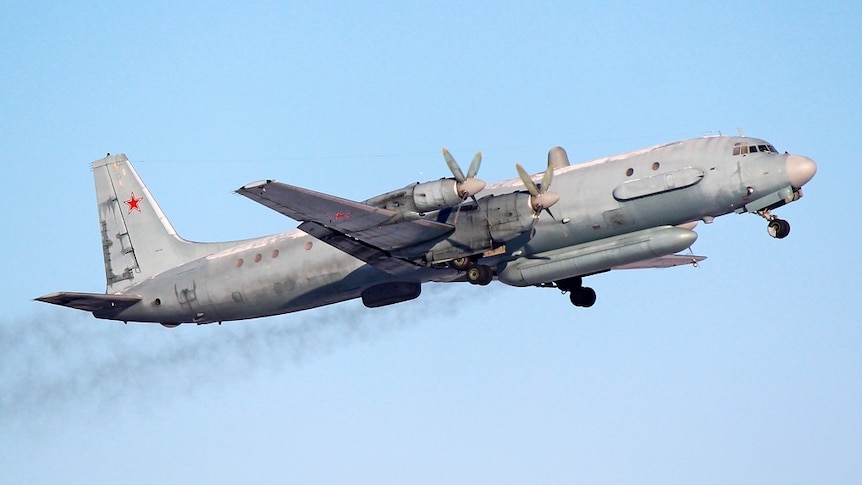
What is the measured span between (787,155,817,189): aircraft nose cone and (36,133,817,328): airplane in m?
0.04

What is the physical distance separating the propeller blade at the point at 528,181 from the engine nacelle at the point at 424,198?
6.44ft

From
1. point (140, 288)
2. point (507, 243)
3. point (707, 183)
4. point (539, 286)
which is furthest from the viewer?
point (140, 288)

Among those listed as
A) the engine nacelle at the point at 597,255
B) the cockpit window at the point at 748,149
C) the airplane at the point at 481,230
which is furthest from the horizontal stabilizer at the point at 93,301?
the cockpit window at the point at 748,149

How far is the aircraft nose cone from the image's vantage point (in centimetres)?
3328

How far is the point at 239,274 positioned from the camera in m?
39.4

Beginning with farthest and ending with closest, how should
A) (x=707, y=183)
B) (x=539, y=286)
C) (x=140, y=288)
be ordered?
Result: (x=140, y=288), (x=539, y=286), (x=707, y=183)

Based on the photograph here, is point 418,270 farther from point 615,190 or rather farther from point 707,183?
point 707,183

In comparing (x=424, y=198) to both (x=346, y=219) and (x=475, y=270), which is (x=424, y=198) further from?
(x=475, y=270)

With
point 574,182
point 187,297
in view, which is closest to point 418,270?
point 574,182

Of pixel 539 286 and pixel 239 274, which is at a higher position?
pixel 239 274

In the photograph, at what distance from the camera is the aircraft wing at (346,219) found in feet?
107

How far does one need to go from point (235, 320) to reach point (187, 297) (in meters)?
1.77

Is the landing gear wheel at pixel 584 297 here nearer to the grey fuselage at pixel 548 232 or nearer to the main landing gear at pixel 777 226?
the grey fuselage at pixel 548 232

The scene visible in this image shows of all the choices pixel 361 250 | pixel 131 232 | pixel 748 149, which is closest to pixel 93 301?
pixel 131 232
